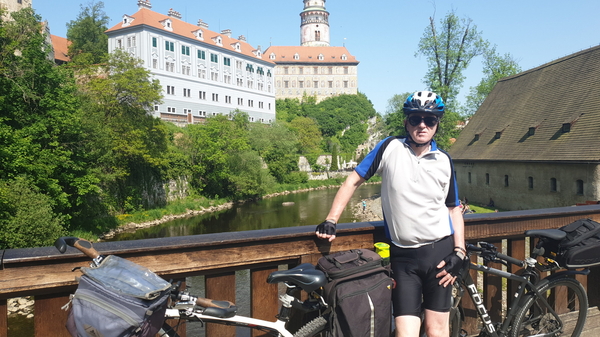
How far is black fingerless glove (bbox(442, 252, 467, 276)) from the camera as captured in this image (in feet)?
8.42

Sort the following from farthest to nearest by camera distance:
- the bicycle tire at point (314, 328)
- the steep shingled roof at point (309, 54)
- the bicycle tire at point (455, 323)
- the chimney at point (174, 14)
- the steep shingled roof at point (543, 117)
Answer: the steep shingled roof at point (309, 54), the chimney at point (174, 14), the steep shingled roof at point (543, 117), the bicycle tire at point (455, 323), the bicycle tire at point (314, 328)

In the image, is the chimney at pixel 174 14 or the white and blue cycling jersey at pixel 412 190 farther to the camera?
the chimney at pixel 174 14

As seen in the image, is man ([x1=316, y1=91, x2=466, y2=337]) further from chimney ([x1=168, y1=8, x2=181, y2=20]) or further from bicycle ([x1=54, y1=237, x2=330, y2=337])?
chimney ([x1=168, y1=8, x2=181, y2=20])

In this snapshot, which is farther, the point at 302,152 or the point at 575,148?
the point at 302,152

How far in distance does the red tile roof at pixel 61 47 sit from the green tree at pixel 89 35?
3.52 ft

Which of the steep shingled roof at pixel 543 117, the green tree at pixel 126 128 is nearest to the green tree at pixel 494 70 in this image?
the steep shingled roof at pixel 543 117

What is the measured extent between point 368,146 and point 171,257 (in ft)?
278

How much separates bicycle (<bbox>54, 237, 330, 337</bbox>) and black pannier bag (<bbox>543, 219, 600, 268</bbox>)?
6.16 feet

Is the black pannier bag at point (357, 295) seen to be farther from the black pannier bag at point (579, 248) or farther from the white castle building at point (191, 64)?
the white castle building at point (191, 64)

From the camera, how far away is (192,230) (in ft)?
96.7

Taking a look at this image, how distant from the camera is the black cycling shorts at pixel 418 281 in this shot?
257cm

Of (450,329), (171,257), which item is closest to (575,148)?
(450,329)

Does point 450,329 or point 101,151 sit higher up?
point 101,151

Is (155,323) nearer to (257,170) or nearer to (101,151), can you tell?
(101,151)
